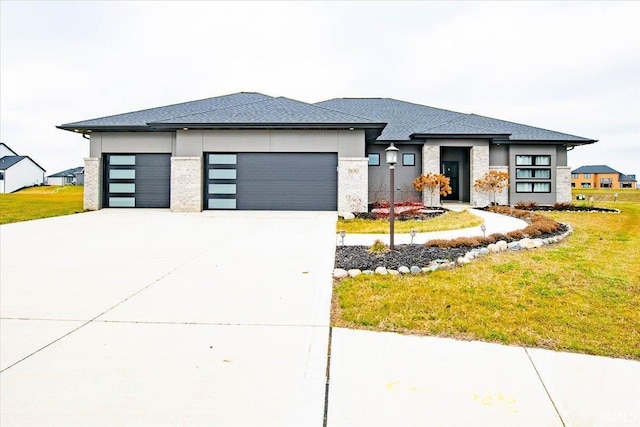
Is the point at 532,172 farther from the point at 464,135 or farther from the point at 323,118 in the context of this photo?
the point at 323,118

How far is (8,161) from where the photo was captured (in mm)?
50688

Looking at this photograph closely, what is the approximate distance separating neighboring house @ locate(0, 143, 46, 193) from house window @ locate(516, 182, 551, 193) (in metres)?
58.5

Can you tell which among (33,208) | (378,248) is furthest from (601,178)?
(33,208)

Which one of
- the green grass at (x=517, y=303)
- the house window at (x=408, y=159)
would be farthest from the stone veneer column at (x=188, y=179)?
the green grass at (x=517, y=303)

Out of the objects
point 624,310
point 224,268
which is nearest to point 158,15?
point 224,268

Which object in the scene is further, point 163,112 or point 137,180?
point 163,112

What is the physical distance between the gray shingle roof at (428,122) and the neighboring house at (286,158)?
5.8 inches

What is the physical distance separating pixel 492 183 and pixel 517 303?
15.8m

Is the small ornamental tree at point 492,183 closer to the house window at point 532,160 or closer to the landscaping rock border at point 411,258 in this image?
the house window at point 532,160

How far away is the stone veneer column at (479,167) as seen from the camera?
1909 centimetres

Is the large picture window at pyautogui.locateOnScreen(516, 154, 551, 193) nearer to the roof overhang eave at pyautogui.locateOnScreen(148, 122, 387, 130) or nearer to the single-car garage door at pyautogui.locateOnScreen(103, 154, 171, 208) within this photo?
the roof overhang eave at pyautogui.locateOnScreen(148, 122, 387, 130)

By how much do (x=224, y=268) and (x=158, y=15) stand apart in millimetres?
8788

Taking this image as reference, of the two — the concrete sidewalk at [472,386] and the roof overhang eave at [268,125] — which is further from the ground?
the roof overhang eave at [268,125]

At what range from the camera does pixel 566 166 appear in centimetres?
2034
